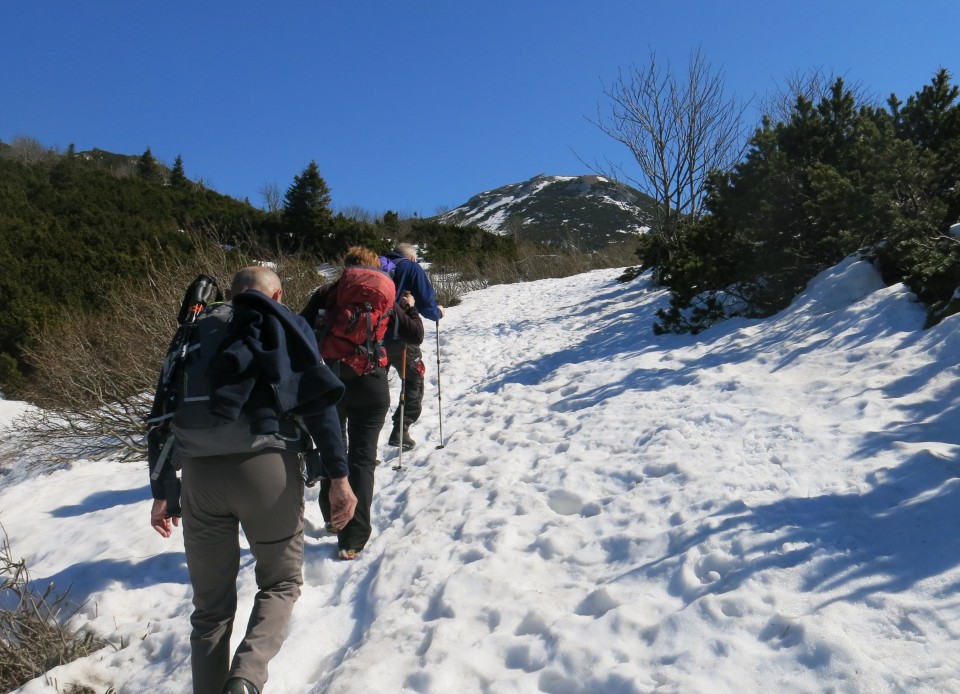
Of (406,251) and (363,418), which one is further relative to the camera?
(406,251)

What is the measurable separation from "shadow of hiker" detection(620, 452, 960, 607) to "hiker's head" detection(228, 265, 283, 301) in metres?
2.18

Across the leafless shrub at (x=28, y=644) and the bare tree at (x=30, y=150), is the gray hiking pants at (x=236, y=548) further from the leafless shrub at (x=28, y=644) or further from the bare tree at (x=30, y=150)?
the bare tree at (x=30, y=150)

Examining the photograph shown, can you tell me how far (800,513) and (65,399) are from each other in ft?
26.4

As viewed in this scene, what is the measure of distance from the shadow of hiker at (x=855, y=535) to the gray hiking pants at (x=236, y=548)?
1694mm

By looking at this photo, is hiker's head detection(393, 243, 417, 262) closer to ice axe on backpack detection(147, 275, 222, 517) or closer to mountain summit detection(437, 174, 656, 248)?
Answer: ice axe on backpack detection(147, 275, 222, 517)

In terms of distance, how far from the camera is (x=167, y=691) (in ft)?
8.93

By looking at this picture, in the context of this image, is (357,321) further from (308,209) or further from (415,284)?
(308,209)

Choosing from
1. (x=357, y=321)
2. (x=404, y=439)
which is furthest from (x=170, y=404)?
(x=404, y=439)

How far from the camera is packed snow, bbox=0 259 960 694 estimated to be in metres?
2.26

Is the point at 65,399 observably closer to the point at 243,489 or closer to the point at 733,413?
the point at 243,489

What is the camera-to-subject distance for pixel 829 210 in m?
6.32

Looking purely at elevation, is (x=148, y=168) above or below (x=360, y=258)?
above

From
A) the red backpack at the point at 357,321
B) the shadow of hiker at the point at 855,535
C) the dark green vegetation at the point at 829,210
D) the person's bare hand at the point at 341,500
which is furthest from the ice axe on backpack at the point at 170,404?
the dark green vegetation at the point at 829,210

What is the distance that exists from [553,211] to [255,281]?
62.9 m
